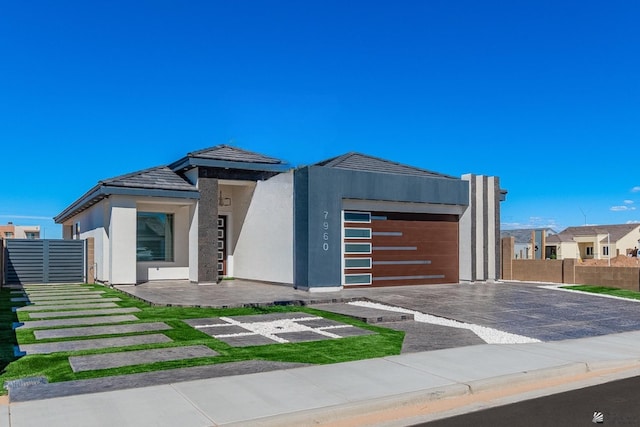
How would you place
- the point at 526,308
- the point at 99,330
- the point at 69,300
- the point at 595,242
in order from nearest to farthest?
the point at 99,330 → the point at 526,308 → the point at 69,300 → the point at 595,242

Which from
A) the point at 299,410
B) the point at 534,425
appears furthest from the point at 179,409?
the point at 534,425

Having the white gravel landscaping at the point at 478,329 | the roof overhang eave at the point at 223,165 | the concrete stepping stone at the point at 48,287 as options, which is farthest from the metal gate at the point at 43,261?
the white gravel landscaping at the point at 478,329

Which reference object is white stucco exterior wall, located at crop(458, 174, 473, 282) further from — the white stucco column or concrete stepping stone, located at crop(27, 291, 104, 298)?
concrete stepping stone, located at crop(27, 291, 104, 298)

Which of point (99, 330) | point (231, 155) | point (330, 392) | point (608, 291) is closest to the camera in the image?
point (330, 392)

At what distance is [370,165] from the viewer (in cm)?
2122

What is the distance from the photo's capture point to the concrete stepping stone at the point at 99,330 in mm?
10250

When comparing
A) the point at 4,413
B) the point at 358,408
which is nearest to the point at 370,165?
the point at 358,408

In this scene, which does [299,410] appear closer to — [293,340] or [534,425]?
[534,425]

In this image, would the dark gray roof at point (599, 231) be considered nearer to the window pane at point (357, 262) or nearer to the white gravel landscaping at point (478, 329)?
the window pane at point (357, 262)

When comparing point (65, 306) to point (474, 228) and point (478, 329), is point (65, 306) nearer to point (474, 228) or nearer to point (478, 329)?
point (478, 329)

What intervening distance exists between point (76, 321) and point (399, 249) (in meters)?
11.9

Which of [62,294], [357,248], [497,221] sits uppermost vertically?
[497,221]

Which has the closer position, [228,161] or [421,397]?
[421,397]

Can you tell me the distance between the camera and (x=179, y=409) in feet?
19.4
